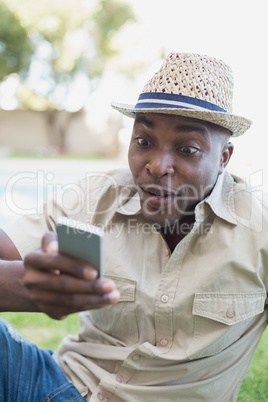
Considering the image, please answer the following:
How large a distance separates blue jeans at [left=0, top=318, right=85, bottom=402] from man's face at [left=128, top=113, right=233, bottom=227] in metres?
0.72

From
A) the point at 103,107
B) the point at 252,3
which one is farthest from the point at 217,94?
the point at 103,107

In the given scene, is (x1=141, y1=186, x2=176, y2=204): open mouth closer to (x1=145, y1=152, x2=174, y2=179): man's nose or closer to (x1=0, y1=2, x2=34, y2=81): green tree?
(x1=145, y1=152, x2=174, y2=179): man's nose

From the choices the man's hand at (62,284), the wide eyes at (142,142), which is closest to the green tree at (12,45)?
the wide eyes at (142,142)

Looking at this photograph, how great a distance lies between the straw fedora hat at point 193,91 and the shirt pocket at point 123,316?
26.6 inches

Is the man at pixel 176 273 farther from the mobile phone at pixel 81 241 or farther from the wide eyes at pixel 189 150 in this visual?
the mobile phone at pixel 81 241

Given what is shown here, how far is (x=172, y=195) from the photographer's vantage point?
1.70m

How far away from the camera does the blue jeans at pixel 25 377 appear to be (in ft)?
5.59

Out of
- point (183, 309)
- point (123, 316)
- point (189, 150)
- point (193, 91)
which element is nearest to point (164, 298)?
point (183, 309)

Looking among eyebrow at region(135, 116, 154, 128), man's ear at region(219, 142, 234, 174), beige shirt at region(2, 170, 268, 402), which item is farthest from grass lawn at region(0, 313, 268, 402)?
eyebrow at region(135, 116, 154, 128)

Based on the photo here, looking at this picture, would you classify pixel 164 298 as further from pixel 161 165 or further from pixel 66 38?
A: pixel 66 38

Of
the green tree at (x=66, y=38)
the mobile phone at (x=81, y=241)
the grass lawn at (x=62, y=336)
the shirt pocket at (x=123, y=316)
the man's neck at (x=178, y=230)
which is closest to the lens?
the mobile phone at (x=81, y=241)

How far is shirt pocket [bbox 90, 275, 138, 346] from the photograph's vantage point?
1.73 m

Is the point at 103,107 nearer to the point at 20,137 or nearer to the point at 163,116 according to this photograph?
the point at 20,137

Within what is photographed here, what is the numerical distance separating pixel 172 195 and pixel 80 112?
19114 mm
